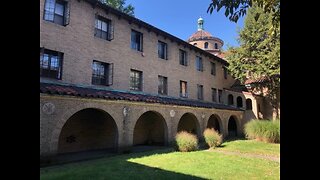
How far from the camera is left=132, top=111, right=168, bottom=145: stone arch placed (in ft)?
68.0

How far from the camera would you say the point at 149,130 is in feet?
71.4

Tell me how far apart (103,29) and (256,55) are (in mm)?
18991

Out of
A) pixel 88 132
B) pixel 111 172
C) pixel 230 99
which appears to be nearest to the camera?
pixel 111 172

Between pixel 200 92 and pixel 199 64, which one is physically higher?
pixel 199 64

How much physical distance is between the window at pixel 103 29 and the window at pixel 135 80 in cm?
319

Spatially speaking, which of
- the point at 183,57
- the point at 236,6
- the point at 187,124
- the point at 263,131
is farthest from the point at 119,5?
the point at 236,6

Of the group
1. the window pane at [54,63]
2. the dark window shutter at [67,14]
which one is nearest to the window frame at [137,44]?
the dark window shutter at [67,14]

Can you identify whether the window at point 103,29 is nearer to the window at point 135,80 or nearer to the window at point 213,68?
the window at point 135,80

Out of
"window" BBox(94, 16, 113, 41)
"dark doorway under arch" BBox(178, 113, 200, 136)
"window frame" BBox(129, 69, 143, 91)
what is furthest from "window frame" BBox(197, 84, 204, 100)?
"window" BBox(94, 16, 113, 41)

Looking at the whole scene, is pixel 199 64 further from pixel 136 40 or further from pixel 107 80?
pixel 107 80
